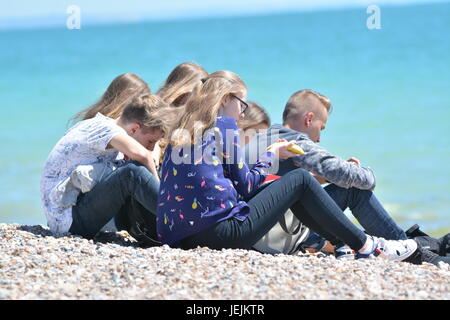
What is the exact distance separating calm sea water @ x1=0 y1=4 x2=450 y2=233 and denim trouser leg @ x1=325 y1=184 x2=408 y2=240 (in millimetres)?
3254

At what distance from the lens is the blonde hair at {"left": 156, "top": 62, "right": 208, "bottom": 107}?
546 centimetres

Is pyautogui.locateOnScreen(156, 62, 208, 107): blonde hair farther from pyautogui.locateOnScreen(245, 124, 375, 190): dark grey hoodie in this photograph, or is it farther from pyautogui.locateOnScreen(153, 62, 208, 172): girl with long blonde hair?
pyautogui.locateOnScreen(245, 124, 375, 190): dark grey hoodie

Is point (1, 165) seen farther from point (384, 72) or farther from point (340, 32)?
point (340, 32)

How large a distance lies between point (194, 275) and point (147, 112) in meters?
1.33

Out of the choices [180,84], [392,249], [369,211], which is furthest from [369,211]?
[180,84]

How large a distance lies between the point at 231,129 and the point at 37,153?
8.50m

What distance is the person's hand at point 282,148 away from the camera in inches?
183

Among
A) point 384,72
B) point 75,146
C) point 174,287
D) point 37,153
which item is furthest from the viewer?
point 384,72

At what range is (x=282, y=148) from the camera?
184 inches

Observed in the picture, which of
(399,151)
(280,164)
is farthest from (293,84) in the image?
(280,164)

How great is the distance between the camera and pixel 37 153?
1245cm

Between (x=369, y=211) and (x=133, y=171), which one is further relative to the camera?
(x=369, y=211)

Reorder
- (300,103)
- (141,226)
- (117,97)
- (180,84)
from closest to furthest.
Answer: (141,226), (300,103), (117,97), (180,84)

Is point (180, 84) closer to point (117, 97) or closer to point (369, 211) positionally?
point (117, 97)
